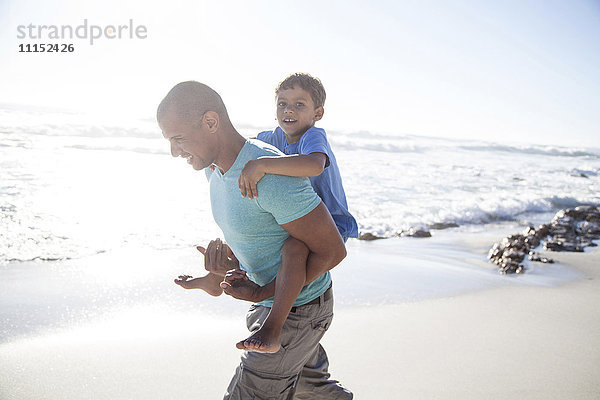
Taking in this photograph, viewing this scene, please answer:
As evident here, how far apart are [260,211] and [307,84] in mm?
1082

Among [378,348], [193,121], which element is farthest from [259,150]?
[378,348]

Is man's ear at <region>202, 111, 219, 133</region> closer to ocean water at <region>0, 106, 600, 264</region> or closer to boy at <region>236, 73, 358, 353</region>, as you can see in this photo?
boy at <region>236, 73, 358, 353</region>

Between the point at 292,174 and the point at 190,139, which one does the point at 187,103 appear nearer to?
the point at 190,139

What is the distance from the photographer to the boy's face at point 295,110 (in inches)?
104

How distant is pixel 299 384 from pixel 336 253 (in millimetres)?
730

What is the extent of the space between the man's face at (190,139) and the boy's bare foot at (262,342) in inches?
25.6

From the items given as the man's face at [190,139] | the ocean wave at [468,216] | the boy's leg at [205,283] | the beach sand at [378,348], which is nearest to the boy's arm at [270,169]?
the man's face at [190,139]

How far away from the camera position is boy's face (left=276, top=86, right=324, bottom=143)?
2635mm

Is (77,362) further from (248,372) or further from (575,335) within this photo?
(575,335)

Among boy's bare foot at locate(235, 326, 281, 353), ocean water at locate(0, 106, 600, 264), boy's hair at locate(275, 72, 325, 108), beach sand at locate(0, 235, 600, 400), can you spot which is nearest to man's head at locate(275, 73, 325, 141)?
boy's hair at locate(275, 72, 325, 108)

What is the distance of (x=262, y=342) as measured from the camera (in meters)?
1.68

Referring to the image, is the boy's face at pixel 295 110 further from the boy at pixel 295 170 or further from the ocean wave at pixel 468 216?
the ocean wave at pixel 468 216

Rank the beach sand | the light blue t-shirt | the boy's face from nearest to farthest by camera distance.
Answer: the light blue t-shirt < the boy's face < the beach sand

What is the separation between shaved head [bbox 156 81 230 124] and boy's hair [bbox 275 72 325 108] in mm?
903
